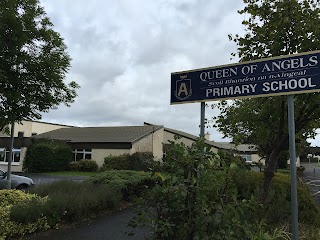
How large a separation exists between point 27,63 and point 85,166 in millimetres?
→ 23656

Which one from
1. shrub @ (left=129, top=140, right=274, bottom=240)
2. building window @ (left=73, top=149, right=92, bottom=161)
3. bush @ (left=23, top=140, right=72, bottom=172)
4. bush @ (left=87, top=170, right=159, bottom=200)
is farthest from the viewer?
building window @ (left=73, top=149, right=92, bottom=161)

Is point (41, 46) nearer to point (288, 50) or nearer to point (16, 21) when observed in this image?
point (16, 21)

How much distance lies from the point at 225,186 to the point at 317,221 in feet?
17.4

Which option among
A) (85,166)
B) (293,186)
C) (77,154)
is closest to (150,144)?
(85,166)

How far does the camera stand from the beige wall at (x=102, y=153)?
98.3 ft

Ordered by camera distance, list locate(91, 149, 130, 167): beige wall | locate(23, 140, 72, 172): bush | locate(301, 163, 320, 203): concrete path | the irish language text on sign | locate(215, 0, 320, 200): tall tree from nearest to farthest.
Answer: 1. the irish language text on sign
2. locate(215, 0, 320, 200): tall tree
3. locate(301, 163, 320, 203): concrete path
4. locate(23, 140, 72, 172): bush
5. locate(91, 149, 130, 167): beige wall

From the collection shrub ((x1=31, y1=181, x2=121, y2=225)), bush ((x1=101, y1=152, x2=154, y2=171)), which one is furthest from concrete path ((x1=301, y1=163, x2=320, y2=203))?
bush ((x1=101, y1=152, x2=154, y2=171))

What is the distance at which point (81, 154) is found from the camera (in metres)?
32.9

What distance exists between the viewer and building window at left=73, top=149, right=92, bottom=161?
32312 mm

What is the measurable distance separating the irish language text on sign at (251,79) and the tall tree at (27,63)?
4.09 meters

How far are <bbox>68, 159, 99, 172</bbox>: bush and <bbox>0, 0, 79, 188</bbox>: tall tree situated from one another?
22324 millimetres

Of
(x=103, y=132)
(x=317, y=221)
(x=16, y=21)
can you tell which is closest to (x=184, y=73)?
(x=16, y=21)

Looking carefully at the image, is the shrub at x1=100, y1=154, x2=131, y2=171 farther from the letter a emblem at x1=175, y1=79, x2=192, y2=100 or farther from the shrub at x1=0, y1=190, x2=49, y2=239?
the letter a emblem at x1=175, y1=79, x2=192, y2=100

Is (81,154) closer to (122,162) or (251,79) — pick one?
(122,162)
